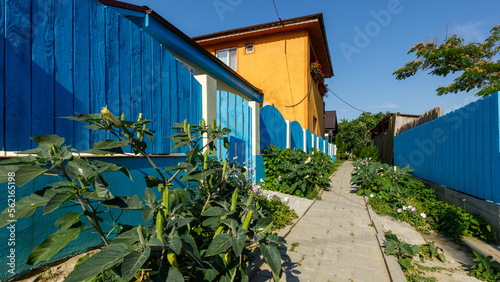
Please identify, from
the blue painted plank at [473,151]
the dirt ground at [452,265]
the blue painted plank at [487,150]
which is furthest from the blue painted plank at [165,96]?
the blue painted plank at [473,151]

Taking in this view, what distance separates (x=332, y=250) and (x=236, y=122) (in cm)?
274

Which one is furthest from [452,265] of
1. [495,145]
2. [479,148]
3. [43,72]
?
[43,72]

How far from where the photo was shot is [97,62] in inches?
82.1

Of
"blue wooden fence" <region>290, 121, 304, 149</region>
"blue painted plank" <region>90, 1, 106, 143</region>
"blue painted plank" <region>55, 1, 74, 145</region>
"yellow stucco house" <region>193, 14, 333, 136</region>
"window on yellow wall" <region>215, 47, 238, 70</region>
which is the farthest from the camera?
"window on yellow wall" <region>215, 47, 238, 70</region>

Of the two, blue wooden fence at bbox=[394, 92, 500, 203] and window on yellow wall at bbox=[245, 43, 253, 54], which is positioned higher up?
window on yellow wall at bbox=[245, 43, 253, 54]

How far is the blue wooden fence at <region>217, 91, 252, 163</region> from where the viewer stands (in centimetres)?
410

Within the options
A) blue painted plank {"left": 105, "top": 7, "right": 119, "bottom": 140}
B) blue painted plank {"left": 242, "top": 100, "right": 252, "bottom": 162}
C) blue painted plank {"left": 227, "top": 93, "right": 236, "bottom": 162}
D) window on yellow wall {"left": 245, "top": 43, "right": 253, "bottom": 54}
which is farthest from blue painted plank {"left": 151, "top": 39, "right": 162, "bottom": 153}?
window on yellow wall {"left": 245, "top": 43, "right": 253, "bottom": 54}

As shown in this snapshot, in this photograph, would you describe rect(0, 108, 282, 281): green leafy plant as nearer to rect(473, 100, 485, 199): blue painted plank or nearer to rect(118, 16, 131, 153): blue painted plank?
rect(118, 16, 131, 153): blue painted plank

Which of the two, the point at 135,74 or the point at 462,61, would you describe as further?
the point at 462,61

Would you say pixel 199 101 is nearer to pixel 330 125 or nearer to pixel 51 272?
pixel 51 272

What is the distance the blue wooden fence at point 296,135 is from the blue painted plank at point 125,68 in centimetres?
625

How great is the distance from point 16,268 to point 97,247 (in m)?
0.53

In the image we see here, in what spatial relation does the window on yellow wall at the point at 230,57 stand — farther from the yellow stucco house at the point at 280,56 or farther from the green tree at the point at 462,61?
the green tree at the point at 462,61

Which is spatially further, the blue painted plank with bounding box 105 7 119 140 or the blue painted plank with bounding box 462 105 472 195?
the blue painted plank with bounding box 462 105 472 195
